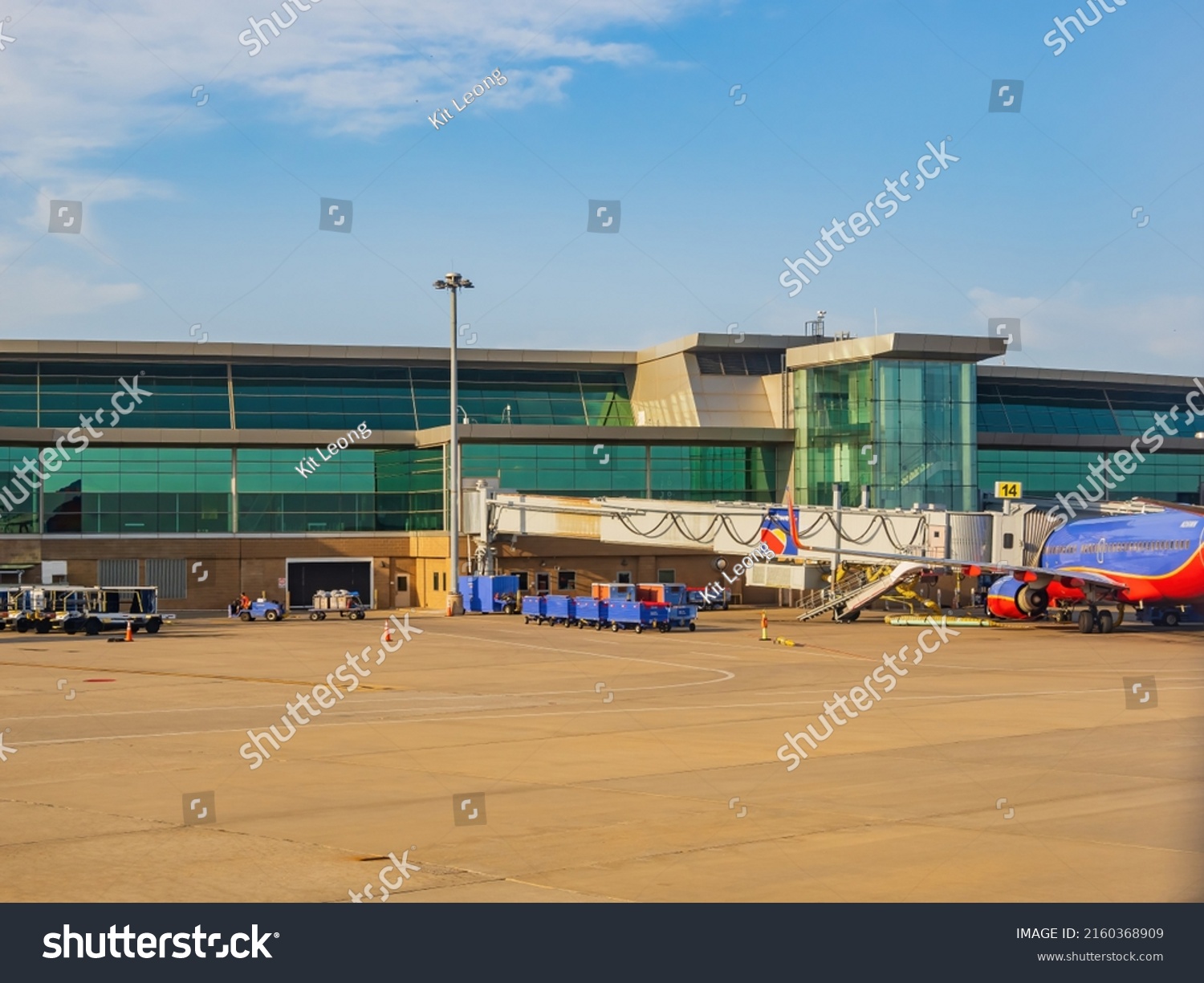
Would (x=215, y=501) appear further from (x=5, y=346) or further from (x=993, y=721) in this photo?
(x=993, y=721)

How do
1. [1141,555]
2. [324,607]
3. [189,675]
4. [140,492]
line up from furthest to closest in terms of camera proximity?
[140,492], [324,607], [1141,555], [189,675]

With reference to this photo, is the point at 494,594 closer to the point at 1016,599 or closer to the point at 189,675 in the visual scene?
the point at 1016,599

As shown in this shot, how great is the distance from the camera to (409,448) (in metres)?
95.4

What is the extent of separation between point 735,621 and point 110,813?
56502 millimetres

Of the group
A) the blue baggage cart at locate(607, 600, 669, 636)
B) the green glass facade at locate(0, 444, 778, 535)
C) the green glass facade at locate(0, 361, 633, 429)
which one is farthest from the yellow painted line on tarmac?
the green glass facade at locate(0, 361, 633, 429)

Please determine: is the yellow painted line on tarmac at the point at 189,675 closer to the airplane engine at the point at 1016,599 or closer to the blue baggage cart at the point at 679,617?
the blue baggage cart at the point at 679,617

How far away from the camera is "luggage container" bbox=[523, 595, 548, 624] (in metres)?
72.4

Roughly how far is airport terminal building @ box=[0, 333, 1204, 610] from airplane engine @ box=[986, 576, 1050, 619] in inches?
613

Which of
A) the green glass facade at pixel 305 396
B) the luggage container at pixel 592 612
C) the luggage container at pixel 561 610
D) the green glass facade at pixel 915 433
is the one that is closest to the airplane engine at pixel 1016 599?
the green glass facade at pixel 915 433

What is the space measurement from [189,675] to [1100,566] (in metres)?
40.5

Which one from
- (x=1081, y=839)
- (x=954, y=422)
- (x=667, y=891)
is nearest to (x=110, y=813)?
(x=667, y=891)

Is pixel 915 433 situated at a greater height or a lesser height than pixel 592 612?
greater

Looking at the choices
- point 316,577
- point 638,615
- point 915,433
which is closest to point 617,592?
point 638,615

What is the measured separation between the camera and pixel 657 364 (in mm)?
102938
